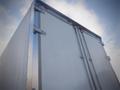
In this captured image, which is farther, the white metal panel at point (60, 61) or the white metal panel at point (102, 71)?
the white metal panel at point (102, 71)

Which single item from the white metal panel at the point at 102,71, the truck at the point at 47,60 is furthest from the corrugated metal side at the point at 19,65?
the white metal panel at the point at 102,71

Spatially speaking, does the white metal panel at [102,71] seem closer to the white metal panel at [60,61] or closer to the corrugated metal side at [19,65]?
the white metal panel at [60,61]

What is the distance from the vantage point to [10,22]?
113 inches

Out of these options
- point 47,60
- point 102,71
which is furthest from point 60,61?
point 102,71

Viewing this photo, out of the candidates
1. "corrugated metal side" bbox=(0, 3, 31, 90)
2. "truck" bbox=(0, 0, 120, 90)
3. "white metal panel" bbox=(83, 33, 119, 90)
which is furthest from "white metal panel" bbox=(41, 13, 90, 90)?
"white metal panel" bbox=(83, 33, 119, 90)

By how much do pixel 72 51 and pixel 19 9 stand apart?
207 cm

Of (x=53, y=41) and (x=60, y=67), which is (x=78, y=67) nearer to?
(x=60, y=67)

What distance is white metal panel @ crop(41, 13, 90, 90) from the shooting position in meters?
1.19

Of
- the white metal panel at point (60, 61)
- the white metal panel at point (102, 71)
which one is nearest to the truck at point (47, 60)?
the white metal panel at point (60, 61)

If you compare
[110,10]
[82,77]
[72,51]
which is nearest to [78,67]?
[82,77]

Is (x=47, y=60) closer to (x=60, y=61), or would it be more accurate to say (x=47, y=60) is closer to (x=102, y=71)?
(x=60, y=61)

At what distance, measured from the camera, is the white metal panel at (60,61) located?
1.19 meters

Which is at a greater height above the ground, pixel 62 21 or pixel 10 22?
pixel 10 22

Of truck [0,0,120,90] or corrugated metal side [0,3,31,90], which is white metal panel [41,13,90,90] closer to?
truck [0,0,120,90]
